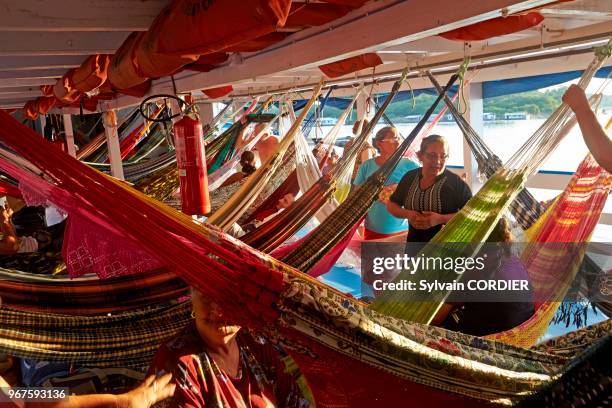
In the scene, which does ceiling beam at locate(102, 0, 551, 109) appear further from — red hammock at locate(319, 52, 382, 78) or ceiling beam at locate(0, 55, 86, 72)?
ceiling beam at locate(0, 55, 86, 72)

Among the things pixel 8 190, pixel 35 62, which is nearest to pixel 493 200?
pixel 35 62

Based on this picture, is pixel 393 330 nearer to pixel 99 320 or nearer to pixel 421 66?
pixel 99 320

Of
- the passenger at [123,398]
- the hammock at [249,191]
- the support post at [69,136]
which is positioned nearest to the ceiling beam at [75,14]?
the passenger at [123,398]

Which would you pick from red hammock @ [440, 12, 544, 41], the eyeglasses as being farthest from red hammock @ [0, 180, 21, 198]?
red hammock @ [440, 12, 544, 41]

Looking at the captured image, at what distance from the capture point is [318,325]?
989 mm

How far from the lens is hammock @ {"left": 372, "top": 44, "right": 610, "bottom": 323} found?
1.53 metres

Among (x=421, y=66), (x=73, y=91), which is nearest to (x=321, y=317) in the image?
(x=421, y=66)

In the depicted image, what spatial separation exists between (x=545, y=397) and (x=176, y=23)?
3.18 feet

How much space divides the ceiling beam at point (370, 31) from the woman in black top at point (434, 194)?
2.38ft

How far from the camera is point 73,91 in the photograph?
7.77 feet

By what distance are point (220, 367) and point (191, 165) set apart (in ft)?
2.56

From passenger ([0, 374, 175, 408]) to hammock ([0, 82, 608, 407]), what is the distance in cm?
19

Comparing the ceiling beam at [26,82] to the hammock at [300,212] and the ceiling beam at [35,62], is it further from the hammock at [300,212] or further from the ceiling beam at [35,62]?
the hammock at [300,212]

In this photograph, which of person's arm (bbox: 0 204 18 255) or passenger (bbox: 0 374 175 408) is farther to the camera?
person's arm (bbox: 0 204 18 255)
